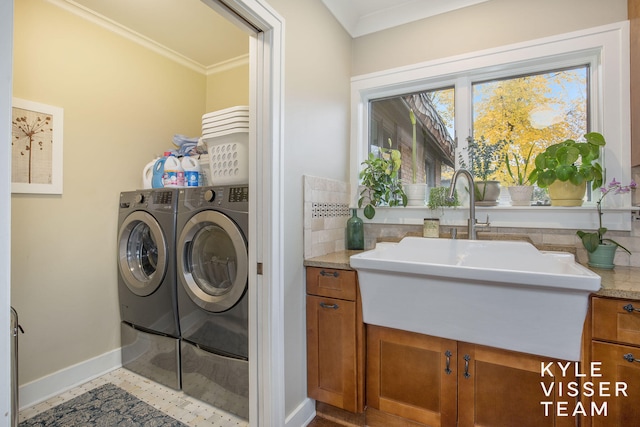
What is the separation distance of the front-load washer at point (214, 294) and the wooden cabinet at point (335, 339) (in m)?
0.35

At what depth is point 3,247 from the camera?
576 millimetres

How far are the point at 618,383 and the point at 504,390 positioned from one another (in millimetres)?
364

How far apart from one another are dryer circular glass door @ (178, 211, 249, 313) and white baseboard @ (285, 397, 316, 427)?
2.04ft

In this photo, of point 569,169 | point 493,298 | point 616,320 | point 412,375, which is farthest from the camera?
point 569,169

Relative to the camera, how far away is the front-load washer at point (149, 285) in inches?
74.0

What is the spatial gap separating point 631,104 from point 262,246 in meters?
1.90

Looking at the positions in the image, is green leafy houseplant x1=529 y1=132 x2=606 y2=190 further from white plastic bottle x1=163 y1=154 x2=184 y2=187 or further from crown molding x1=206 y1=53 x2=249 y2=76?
crown molding x1=206 y1=53 x2=249 y2=76

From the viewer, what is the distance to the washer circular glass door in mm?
2043

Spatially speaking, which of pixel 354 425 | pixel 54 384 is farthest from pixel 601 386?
pixel 54 384

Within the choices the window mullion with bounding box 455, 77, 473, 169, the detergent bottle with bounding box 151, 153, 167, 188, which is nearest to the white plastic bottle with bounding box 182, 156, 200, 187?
the detergent bottle with bounding box 151, 153, 167, 188

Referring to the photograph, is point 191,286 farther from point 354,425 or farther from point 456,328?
point 456,328

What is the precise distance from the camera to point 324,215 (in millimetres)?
1780

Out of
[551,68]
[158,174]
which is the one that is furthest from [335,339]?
[551,68]

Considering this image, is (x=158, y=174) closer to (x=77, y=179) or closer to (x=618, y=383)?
(x=77, y=179)
